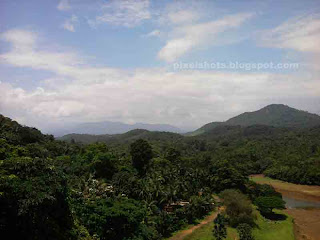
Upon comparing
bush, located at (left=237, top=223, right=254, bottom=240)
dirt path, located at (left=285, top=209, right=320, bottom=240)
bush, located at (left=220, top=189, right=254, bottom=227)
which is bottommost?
dirt path, located at (left=285, top=209, right=320, bottom=240)

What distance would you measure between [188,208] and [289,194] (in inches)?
1357

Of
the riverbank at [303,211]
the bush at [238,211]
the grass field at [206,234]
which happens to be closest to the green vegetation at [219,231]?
the grass field at [206,234]

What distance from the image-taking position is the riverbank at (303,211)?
124 feet

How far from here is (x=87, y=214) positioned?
2688cm

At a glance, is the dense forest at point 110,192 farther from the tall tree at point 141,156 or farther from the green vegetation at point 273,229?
the green vegetation at point 273,229

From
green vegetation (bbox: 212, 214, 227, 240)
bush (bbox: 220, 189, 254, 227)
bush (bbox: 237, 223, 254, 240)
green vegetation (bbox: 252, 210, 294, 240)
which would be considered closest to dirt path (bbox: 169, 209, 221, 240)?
bush (bbox: 220, 189, 254, 227)

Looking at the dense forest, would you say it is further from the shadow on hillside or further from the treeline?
the shadow on hillside

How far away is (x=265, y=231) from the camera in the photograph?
37125mm

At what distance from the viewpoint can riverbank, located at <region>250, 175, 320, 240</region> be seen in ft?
124

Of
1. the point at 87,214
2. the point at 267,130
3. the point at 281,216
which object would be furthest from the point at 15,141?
the point at 267,130

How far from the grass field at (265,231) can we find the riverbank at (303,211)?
53.1 inches

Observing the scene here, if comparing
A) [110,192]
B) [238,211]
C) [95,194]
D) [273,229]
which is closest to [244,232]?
[238,211]

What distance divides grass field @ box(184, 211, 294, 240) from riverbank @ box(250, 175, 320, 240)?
1.35 meters

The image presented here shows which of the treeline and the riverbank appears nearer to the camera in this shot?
the treeline
